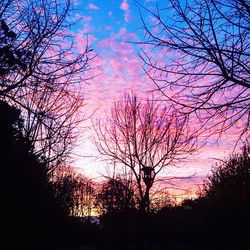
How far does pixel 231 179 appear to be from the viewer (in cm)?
4144

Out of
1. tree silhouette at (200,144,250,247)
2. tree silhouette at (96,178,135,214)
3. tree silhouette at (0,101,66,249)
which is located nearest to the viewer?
tree silhouette at (0,101,66,249)

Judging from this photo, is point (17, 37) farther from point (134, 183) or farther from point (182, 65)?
point (134, 183)

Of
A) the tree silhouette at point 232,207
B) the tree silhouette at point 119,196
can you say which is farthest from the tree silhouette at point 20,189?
the tree silhouette at point 232,207

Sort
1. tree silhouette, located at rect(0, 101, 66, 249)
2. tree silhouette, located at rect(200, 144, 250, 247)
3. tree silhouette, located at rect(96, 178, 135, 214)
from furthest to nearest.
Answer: tree silhouette, located at rect(200, 144, 250, 247), tree silhouette, located at rect(96, 178, 135, 214), tree silhouette, located at rect(0, 101, 66, 249)

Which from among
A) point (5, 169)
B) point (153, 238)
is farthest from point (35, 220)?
point (153, 238)

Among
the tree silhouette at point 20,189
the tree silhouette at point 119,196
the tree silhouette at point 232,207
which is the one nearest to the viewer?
the tree silhouette at point 20,189

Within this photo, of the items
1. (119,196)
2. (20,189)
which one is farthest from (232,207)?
(20,189)

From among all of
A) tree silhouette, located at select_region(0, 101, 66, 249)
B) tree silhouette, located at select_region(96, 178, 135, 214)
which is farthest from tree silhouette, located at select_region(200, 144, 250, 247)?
tree silhouette, located at select_region(0, 101, 66, 249)

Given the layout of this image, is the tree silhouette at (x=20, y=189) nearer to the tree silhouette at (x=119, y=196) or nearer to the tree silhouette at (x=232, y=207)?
the tree silhouette at (x=119, y=196)

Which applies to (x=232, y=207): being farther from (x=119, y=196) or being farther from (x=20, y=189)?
(x=20, y=189)

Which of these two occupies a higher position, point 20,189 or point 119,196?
point 119,196

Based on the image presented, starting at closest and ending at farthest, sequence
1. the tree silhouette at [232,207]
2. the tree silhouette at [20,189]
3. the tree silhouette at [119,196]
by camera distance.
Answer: the tree silhouette at [20,189]
the tree silhouette at [119,196]
the tree silhouette at [232,207]

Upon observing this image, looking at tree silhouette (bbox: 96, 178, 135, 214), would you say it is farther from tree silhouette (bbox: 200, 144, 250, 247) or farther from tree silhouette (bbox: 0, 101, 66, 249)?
tree silhouette (bbox: 0, 101, 66, 249)

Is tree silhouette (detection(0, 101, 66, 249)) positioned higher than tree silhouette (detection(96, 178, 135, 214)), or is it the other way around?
tree silhouette (detection(96, 178, 135, 214))
